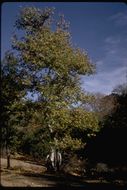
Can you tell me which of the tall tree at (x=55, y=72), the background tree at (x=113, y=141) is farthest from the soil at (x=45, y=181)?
the background tree at (x=113, y=141)

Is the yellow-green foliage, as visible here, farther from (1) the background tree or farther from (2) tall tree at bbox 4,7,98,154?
(1) the background tree

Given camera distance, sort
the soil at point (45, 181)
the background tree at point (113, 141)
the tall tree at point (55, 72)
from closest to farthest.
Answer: the soil at point (45, 181) < the tall tree at point (55, 72) < the background tree at point (113, 141)

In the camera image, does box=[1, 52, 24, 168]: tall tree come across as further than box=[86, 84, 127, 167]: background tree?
No

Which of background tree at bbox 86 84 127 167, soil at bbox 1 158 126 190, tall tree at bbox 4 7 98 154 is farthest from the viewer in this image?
background tree at bbox 86 84 127 167

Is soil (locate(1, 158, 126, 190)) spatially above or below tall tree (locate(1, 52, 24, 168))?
below

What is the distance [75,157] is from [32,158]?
21.5ft

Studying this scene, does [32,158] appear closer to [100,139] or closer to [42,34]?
[100,139]

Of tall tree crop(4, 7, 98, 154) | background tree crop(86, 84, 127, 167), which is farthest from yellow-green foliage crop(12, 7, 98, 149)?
background tree crop(86, 84, 127, 167)

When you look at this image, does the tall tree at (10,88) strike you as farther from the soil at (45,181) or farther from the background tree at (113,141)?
the background tree at (113,141)

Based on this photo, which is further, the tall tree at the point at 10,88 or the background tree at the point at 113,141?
the background tree at the point at 113,141

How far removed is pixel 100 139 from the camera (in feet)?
→ 109

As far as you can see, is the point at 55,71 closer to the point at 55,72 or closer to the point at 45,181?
the point at 55,72

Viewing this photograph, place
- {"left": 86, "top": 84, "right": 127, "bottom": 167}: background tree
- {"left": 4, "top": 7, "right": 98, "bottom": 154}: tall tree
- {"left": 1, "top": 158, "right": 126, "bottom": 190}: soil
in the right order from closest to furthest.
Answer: {"left": 1, "top": 158, "right": 126, "bottom": 190}: soil → {"left": 4, "top": 7, "right": 98, "bottom": 154}: tall tree → {"left": 86, "top": 84, "right": 127, "bottom": 167}: background tree

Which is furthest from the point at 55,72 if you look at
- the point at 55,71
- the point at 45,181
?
the point at 45,181
